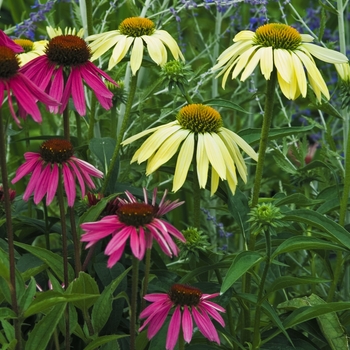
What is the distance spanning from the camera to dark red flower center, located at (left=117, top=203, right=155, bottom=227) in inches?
33.3

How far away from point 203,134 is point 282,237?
272 millimetres

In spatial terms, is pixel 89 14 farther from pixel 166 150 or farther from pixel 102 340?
pixel 102 340

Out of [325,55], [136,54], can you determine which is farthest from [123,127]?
[325,55]

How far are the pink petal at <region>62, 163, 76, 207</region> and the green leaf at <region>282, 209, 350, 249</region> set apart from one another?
31 centimetres

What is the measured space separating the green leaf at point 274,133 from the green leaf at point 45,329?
1.46ft

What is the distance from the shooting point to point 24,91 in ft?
2.68

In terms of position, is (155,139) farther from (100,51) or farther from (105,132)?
(105,132)

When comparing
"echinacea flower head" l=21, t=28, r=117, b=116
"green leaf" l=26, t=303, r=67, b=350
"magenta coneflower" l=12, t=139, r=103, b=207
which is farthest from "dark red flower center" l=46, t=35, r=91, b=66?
"green leaf" l=26, t=303, r=67, b=350

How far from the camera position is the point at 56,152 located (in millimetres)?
920

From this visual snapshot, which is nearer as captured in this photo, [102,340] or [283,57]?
[102,340]

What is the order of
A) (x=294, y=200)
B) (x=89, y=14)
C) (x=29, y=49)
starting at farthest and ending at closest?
(x=29, y=49)
(x=89, y=14)
(x=294, y=200)

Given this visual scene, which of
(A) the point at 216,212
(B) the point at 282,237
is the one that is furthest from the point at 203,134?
(A) the point at 216,212

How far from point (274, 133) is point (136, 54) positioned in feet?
0.83

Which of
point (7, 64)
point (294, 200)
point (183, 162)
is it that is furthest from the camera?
point (294, 200)
